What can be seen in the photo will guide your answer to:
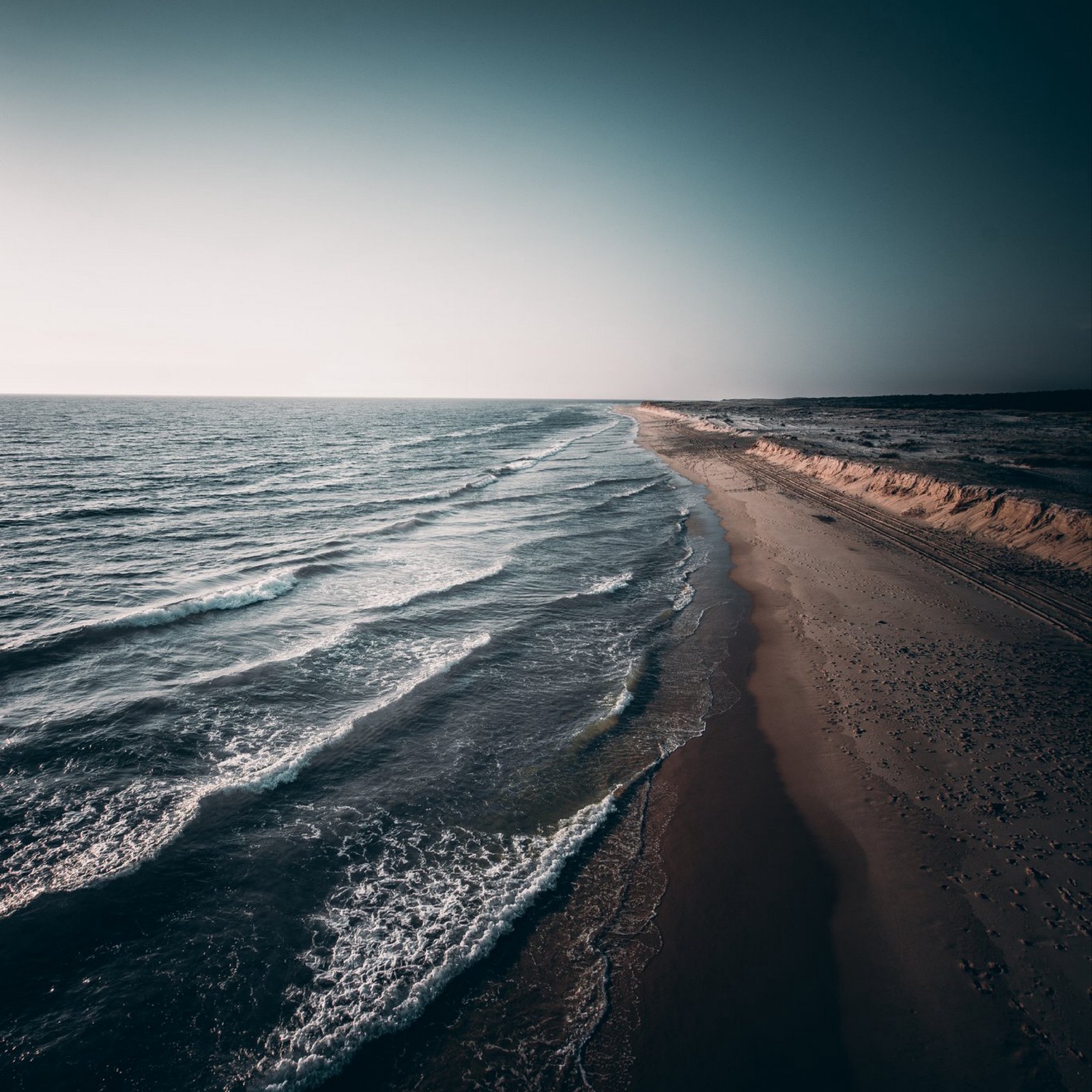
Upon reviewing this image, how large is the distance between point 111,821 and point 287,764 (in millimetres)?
2418

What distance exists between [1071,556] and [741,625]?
12.7m

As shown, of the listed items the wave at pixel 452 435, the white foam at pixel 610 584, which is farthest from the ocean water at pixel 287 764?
the wave at pixel 452 435

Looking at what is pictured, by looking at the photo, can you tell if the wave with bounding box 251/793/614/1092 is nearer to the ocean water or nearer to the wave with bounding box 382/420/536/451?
the ocean water

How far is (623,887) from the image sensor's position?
6539 mm

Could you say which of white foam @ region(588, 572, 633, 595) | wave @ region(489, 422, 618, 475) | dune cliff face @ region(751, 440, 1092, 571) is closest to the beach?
white foam @ region(588, 572, 633, 595)

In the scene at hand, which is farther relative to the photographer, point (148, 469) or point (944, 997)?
point (148, 469)

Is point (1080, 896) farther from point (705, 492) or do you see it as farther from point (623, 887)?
point (705, 492)

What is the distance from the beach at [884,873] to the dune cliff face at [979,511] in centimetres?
720

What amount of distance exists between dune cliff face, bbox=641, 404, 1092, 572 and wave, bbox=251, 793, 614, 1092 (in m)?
20.1

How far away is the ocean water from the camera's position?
17.3ft

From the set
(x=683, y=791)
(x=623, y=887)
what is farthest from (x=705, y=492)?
(x=623, y=887)

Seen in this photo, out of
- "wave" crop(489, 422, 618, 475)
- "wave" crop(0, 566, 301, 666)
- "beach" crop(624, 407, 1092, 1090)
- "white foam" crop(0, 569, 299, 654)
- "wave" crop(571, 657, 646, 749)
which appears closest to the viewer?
"beach" crop(624, 407, 1092, 1090)

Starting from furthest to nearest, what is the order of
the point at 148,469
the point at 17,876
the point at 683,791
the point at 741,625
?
1. the point at 148,469
2. the point at 741,625
3. the point at 683,791
4. the point at 17,876

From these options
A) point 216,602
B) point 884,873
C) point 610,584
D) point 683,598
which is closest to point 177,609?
point 216,602
